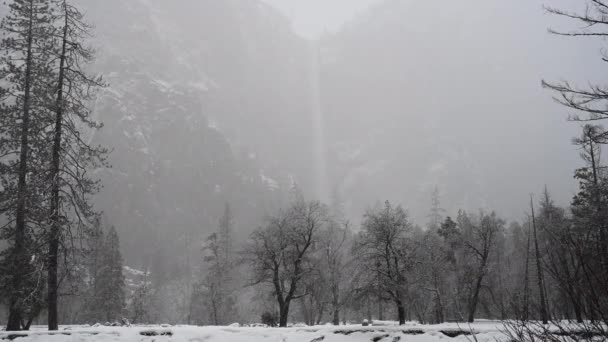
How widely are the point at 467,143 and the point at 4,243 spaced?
171m

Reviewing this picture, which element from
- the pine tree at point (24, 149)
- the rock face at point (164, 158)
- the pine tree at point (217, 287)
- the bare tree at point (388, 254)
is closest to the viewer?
the pine tree at point (24, 149)

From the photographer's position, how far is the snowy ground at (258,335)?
48.4 ft

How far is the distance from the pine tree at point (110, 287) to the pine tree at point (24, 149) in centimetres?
2808

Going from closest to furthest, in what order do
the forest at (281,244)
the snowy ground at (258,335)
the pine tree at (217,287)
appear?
1. the forest at (281,244)
2. the snowy ground at (258,335)
3. the pine tree at (217,287)

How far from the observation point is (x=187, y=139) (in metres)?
139

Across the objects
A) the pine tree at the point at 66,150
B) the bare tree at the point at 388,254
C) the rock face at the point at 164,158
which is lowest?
the bare tree at the point at 388,254

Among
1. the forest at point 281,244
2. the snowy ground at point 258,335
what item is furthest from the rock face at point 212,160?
the snowy ground at point 258,335

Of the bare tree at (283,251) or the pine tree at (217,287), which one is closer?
the bare tree at (283,251)

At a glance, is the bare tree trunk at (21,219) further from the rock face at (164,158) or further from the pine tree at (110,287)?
the rock face at (164,158)

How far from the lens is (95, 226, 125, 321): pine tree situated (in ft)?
147

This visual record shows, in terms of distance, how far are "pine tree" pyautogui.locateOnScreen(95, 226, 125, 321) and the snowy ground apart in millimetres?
31450

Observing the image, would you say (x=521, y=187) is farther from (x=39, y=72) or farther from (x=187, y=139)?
(x=39, y=72)

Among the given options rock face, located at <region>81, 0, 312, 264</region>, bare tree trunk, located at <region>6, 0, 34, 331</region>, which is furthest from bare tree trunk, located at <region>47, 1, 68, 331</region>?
rock face, located at <region>81, 0, 312, 264</region>

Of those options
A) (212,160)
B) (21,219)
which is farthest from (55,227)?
(212,160)
